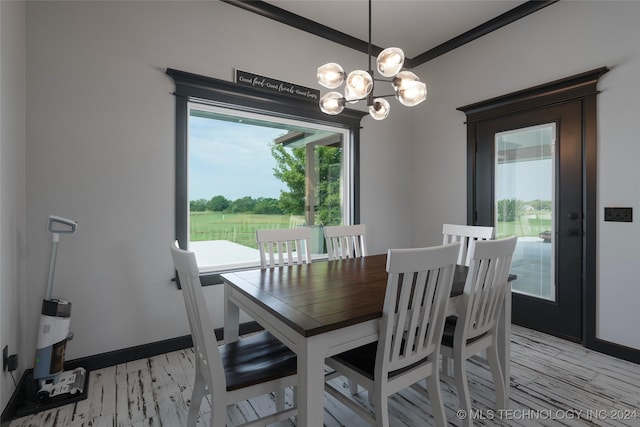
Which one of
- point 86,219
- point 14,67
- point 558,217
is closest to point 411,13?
point 558,217

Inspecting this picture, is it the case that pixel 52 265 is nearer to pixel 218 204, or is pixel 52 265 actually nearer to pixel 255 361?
pixel 218 204

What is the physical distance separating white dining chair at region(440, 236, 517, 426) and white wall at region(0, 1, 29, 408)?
240 cm

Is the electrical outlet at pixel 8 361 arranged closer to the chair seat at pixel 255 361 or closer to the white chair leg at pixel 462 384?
the chair seat at pixel 255 361

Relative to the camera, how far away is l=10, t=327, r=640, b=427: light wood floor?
175 centimetres

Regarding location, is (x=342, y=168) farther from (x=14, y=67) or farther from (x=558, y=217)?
(x=14, y=67)

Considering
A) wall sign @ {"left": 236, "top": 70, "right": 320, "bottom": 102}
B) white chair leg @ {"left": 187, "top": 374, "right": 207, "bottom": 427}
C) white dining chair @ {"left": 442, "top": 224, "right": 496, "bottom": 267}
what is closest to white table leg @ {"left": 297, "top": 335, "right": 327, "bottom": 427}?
white chair leg @ {"left": 187, "top": 374, "right": 207, "bottom": 427}

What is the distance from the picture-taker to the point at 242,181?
308 cm

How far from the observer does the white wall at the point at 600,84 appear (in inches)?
94.5

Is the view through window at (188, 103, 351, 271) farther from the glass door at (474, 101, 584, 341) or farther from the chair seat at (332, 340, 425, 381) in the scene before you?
the chair seat at (332, 340, 425, 381)

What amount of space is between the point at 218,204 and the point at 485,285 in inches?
89.9

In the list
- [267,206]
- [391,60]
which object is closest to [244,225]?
[267,206]

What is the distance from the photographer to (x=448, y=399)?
194 centimetres

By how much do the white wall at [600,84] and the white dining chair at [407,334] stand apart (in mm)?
2071

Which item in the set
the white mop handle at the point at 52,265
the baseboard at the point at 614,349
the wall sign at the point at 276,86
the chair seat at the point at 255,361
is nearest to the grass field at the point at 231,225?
the white mop handle at the point at 52,265
